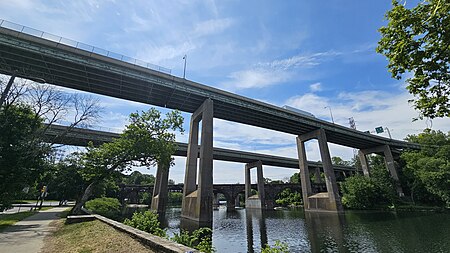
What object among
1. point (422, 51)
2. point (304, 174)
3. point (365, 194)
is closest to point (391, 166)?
point (365, 194)

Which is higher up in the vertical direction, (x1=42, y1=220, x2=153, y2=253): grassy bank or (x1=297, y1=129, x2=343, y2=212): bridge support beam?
(x1=297, y1=129, x2=343, y2=212): bridge support beam

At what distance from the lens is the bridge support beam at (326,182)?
41188 millimetres

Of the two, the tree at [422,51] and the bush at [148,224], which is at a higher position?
the tree at [422,51]

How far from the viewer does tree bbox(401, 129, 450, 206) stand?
36781 mm

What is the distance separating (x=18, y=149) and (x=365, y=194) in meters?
54.1

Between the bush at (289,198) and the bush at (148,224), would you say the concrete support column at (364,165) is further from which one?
the bush at (148,224)

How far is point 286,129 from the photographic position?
167 feet

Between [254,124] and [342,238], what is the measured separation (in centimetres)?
3267

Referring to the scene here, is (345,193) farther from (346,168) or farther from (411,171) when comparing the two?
(346,168)

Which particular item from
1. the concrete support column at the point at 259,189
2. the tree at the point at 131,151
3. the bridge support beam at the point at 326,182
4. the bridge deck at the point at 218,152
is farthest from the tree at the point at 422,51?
the concrete support column at the point at 259,189

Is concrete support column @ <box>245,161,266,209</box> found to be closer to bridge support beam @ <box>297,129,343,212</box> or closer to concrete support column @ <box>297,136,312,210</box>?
concrete support column @ <box>297,136,312,210</box>

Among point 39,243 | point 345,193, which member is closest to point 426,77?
point 39,243

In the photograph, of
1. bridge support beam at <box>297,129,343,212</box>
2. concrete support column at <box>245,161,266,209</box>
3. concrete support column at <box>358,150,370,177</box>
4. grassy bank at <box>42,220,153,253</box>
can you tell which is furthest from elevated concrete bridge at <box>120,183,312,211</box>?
grassy bank at <box>42,220,153,253</box>

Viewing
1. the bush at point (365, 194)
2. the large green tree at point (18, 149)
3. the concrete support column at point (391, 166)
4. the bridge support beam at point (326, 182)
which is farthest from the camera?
the concrete support column at point (391, 166)
